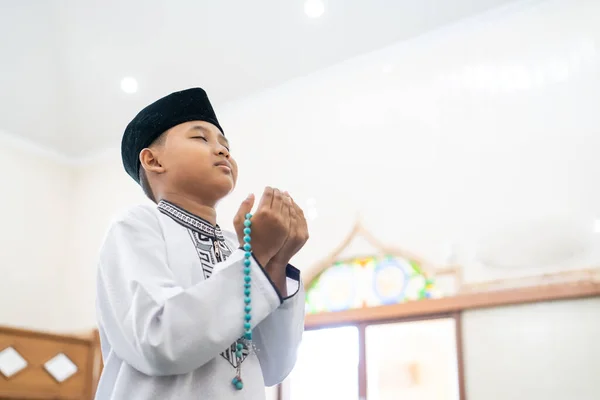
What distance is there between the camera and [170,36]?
555 centimetres

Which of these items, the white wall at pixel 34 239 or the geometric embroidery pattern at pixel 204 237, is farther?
the white wall at pixel 34 239

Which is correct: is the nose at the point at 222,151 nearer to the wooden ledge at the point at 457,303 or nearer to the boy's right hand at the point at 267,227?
the boy's right hand at the point at 267,227

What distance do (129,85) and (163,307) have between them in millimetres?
5390

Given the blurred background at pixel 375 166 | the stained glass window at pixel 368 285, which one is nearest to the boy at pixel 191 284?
the blurred background at pixel 375 166

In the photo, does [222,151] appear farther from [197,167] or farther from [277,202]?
[277,202]

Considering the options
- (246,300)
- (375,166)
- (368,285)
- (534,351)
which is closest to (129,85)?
(375,166)

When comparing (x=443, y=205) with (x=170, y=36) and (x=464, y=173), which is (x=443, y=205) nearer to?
(x=464, y=173)

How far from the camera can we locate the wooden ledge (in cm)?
392

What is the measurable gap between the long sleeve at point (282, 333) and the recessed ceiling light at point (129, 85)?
5161 millimetres

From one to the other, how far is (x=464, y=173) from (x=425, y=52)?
3.62 ft

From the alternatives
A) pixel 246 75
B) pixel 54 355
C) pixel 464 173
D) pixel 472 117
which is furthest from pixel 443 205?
pixel 54 355

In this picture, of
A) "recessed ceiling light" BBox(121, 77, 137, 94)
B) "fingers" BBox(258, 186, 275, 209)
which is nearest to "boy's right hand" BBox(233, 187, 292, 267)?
"fingers" BBox(258, 186, 275, 209)

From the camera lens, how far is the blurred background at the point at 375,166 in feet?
13.6

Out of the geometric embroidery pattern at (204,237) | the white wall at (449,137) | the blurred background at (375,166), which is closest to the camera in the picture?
the geometric embroidery pattern at (204,237)
